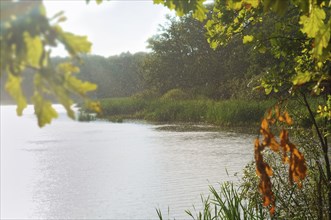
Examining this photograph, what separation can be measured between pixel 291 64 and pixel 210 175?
4.70 meters

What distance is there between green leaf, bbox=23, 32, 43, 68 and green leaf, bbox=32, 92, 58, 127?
8 cm

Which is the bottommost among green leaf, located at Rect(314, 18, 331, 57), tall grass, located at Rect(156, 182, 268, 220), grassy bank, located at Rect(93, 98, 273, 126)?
tall grass, located at Rect(156, 182, 268, 220)

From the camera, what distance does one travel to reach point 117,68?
60.6 m

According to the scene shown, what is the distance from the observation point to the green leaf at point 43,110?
75 centimetres

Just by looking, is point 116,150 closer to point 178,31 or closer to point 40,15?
point 40,15

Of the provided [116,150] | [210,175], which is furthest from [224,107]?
[210,175]

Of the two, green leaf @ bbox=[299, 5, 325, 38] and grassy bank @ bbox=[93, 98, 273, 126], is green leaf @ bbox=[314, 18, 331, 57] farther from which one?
grassy bank @ bbox=[93, 98, 273, 126]

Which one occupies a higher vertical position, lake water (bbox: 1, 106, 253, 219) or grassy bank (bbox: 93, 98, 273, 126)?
grassy bank (bbox: 93, 98, 273, 126)

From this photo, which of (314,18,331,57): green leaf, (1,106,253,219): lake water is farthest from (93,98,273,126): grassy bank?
(314,18,331,57): green leaf

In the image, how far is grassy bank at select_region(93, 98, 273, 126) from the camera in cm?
1583

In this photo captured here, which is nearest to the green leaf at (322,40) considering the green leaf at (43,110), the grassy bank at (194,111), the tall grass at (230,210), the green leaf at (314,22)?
the green leaf at (314,22)

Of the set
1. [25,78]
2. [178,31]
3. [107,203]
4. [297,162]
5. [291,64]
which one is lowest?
[107,203]

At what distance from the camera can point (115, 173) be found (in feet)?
27.9

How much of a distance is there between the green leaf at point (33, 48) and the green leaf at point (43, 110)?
8 centimetres
